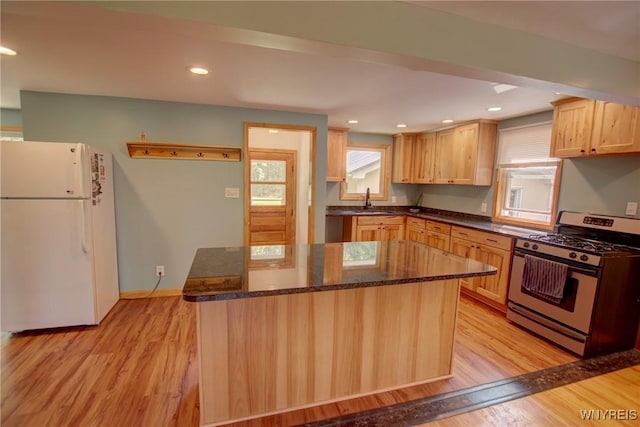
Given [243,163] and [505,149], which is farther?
[505,149]

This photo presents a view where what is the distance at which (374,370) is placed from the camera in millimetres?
1996

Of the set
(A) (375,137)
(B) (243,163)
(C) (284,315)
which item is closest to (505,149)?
(A) (375,137)

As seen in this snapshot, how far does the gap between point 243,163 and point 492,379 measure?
3.18m

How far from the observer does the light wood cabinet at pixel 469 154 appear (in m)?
3.92

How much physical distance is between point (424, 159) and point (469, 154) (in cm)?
92

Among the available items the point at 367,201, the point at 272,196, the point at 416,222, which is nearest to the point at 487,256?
the point at 416,222

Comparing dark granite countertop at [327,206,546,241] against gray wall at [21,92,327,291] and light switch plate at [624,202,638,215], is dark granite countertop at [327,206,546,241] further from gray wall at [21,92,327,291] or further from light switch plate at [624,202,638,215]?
gray wall at [21,92,327,291]

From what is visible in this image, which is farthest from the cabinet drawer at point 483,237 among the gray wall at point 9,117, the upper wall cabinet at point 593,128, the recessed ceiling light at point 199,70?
the gray wall at point 9,117

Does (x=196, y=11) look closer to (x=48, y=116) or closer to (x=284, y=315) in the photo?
(x=284, y=315)

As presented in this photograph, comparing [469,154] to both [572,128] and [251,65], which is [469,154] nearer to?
[572,128]

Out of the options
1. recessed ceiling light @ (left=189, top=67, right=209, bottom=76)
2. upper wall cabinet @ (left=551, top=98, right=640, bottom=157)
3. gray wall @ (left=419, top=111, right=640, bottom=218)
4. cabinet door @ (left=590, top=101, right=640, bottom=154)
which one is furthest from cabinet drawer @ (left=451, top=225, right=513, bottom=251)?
recessed ceiling light @ (left=189, top=67, right=209, bottom=76)

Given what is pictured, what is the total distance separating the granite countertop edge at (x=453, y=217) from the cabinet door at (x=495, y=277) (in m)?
0.23

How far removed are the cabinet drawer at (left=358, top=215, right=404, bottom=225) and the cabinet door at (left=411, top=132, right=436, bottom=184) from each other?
0.74 metres

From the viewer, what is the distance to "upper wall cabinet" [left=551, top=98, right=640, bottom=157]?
8.04ft
